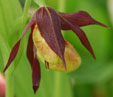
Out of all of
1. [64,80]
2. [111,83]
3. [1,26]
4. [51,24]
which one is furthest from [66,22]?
[111,83]

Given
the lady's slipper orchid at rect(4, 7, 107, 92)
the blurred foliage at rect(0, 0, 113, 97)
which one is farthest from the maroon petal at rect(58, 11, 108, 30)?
the blurred foliage at rect(0, 0, 113, 97)

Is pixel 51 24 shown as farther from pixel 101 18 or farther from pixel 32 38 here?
pixel 101 18

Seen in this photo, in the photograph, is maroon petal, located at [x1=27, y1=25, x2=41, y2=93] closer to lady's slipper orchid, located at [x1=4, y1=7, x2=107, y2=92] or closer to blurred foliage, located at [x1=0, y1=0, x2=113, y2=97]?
lady's slipper orchid, located at [x1=4, y1=7, x2=107, y2=92]

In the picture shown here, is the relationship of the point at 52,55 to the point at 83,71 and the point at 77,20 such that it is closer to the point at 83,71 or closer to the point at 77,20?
the point at 77,20

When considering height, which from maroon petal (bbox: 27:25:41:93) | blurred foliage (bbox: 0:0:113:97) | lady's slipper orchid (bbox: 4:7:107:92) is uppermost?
lady's slipper orchid (bbox: 4:7:107:92)

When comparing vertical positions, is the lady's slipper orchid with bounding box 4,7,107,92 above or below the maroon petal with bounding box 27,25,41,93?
above

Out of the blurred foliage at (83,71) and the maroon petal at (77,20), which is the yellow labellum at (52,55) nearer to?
the maroon petal at (77,20)

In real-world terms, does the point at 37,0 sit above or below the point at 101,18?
above
